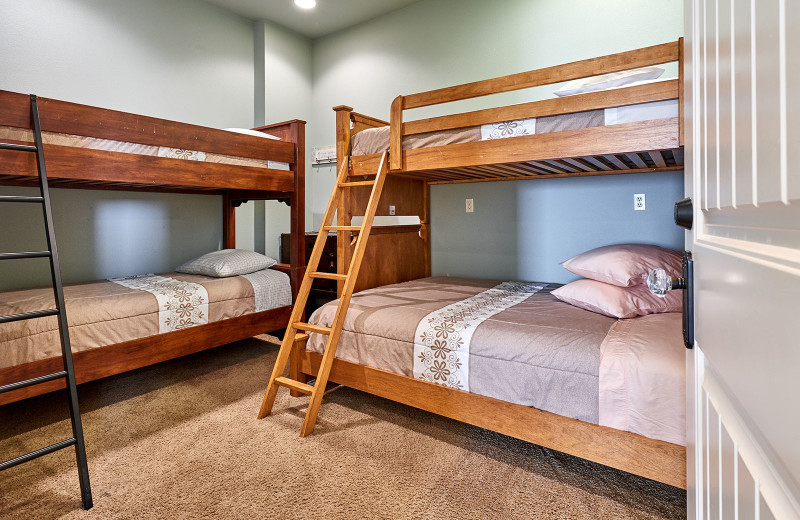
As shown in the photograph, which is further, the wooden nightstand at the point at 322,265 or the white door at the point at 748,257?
the wooden nightstand at the point at 322,265

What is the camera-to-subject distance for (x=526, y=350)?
1707 mm

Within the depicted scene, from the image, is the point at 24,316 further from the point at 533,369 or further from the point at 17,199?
the point at 533,369

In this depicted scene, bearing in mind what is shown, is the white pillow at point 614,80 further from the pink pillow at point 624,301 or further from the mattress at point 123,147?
the mattress at point 123,147

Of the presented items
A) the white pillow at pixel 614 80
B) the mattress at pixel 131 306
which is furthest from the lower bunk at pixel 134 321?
the white pillow at pixel 614 80

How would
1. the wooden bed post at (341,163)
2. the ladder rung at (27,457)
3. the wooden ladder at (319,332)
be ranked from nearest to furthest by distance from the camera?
the ladder rung at (27,457) < the wooden ladder at (319,332) < the wooden bed post at (341,163)

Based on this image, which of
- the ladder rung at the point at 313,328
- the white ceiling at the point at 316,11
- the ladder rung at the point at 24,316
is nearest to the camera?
the ladder rung at the point at 24,316

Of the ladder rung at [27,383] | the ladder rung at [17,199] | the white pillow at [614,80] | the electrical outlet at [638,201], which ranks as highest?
the white pillow at [614,80]

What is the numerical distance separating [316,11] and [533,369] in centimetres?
378

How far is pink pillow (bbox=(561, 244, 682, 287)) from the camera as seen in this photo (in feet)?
6.86

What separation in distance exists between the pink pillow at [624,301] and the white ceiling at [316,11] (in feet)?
10.1

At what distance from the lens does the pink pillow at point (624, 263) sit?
82.3 inches

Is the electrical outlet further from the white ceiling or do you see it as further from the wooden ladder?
the white ceiling

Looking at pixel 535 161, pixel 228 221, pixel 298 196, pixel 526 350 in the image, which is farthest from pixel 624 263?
pixel 228 221

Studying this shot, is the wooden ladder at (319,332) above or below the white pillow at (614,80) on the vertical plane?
below
